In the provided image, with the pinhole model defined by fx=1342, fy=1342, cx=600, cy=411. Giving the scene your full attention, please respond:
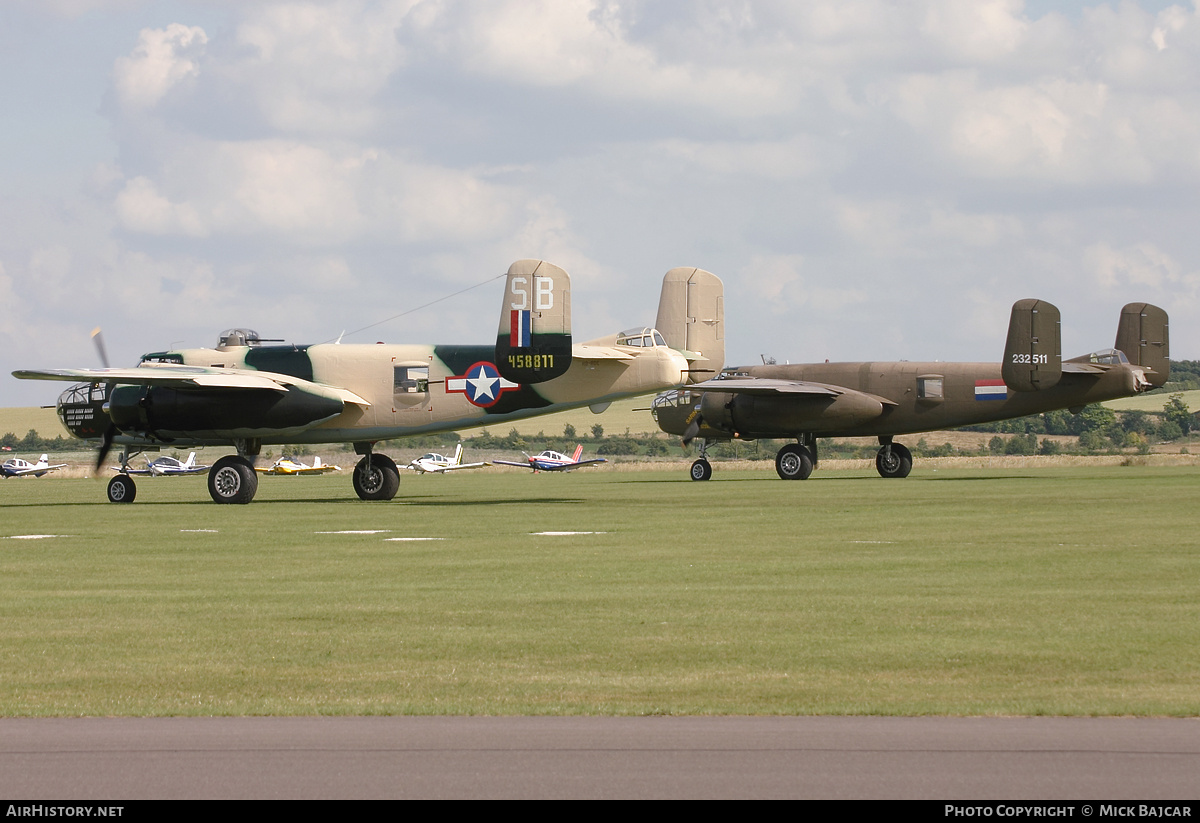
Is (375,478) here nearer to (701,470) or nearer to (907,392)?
(701,470)

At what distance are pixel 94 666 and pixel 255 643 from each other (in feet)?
4.41

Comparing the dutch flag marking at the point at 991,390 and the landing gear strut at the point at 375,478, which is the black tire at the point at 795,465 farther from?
the landing gear strut at the point at 375,478

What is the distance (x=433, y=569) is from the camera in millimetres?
16469

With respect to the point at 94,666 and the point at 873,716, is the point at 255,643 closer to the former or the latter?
the point at 94,666

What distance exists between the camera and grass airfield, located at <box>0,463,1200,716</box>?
27.9ft

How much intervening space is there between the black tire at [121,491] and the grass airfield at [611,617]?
9979mm

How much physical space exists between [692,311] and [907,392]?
12.9 meters

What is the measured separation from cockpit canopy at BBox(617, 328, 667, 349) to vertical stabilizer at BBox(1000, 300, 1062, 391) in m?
15.4

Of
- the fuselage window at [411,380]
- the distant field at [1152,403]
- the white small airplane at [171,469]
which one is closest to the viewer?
the fuselage window at [411,380]

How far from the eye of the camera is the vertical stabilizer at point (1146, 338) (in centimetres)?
4638

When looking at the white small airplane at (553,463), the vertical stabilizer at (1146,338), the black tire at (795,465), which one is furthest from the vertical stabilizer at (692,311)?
the white small airplane at (553,463)

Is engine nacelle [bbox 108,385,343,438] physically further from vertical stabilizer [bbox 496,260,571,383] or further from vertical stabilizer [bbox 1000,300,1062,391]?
vertical stabilizer [bbox 1000,300,1062,391]

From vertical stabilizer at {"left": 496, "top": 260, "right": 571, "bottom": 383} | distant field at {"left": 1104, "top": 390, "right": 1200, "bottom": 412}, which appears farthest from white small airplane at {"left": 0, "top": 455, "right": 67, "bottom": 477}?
distant field at {"left": 1104, "top": 390, "right": 1200, "bottom": 412}
